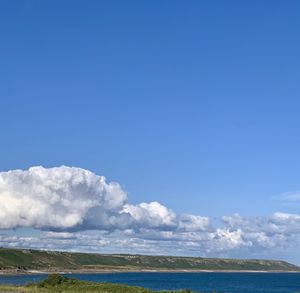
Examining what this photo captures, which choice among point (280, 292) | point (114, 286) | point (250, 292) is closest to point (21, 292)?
point (114, 286)

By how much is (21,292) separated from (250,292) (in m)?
92.8

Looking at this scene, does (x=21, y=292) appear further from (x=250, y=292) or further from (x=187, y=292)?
(x=250, y=292)

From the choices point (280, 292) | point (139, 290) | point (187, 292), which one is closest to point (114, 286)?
point (139, 290)

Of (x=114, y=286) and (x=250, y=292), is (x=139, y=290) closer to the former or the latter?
(x=114, y=286)

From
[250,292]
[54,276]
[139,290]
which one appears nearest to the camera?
[139,290]

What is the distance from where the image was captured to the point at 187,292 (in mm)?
83500

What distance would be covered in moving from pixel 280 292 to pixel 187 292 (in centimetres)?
9169

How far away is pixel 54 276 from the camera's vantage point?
337ft

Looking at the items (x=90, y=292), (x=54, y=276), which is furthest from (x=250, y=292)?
(x=90, y=292)

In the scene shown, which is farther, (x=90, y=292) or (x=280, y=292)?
(x=280, y=292)

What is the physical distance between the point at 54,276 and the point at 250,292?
72447 millimetres

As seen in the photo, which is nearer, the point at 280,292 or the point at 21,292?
the point at 21,292

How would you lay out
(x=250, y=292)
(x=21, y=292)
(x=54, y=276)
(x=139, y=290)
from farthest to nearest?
(x=250, y=292)
(x=54, y=276)
(x=139, y=290)
(x=21, y=292)

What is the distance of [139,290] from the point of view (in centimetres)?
8738
